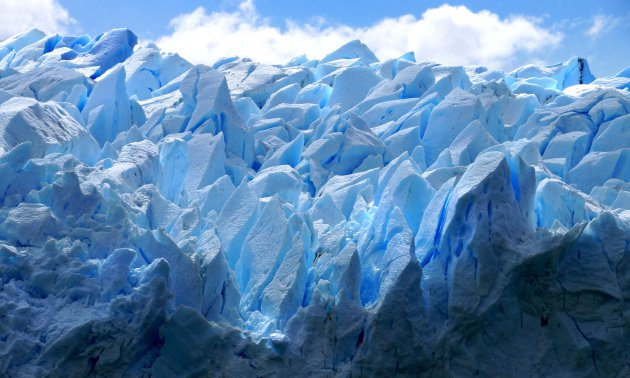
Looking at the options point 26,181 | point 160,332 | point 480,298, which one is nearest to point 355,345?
point 480,298

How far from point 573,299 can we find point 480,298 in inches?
28.0

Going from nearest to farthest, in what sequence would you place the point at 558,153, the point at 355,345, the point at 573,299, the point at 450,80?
the point at 355,345, the point at 573,299, the point at 558,153, the point at 450,80

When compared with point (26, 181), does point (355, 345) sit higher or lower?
lower

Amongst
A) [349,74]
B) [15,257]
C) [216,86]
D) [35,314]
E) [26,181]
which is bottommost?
[35,314]

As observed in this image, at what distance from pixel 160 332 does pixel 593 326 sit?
2940 millimetres

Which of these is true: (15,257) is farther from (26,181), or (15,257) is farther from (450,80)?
(450,80)

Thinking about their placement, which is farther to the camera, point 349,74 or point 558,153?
point 349,74

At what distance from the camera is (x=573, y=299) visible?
14.9 feet

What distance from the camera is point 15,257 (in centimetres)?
415

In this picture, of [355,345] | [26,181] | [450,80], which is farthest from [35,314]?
[450,80]

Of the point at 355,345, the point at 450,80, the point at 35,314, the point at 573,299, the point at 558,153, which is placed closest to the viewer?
the point at 35,314

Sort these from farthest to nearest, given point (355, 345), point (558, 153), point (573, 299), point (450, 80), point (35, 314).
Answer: point (450, 80)
point (558, 153)
point (573, 299)
point (355, 345)
point (35, 314)

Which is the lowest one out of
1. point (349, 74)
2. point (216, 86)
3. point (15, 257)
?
point (15, 257)

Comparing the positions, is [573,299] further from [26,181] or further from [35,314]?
[26,181]
